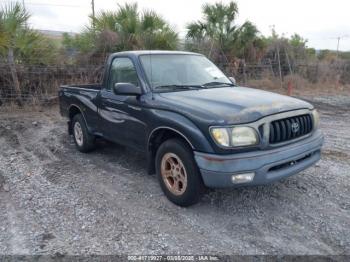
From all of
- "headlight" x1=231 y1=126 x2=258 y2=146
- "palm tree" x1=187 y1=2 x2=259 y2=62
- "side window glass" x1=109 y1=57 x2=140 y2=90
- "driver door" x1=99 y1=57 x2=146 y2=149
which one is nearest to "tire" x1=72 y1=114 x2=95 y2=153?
"driver door" x1=99 y1=57 x2=146 y2=149

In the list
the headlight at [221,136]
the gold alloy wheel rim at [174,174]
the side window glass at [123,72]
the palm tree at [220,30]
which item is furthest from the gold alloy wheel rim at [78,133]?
the palm tree at [220,30]

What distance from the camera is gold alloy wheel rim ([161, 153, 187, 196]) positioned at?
3.91 metres

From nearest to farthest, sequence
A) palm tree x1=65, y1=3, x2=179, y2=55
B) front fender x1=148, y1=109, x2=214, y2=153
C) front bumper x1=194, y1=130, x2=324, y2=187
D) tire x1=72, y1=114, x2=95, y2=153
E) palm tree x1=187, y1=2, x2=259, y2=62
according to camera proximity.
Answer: front bumper x1=194, y1=130, x2=324, y2=187, front fender x1=148, y1=109, x2=214, y2=153, tire x1=72, y1=114, x2=95, y2=153, palm tree x1=65, y1=3, x2=179, y2=55, palm tree x1=187, y1=2, x2=259, y2=62

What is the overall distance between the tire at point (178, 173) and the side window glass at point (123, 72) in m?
1.10

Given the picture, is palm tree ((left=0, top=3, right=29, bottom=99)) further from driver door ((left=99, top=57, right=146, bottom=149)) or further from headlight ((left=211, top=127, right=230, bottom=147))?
headlight ((left=211, top=127, right=230, bottom=147))

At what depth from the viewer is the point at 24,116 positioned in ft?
31.1

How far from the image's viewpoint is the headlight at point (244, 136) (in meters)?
3.46

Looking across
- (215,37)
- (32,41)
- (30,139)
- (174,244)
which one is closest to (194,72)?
(174,244)

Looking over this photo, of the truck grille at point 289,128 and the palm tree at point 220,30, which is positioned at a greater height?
the palm tree at point 220,30

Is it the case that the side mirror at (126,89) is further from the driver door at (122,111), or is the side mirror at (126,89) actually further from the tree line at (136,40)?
the tree line at (136,40)

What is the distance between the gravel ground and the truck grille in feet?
2.79

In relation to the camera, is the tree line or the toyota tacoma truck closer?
the toyota tacoma truck

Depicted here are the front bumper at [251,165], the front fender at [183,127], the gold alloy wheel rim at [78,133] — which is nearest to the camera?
the front bumper at [251,165]

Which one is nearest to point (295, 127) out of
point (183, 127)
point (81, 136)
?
point (183, 127)
